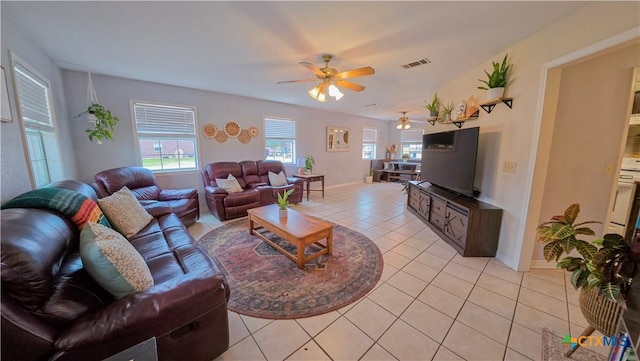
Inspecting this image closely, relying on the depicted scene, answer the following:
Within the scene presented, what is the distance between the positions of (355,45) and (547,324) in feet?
9.58

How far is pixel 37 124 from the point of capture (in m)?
2.31

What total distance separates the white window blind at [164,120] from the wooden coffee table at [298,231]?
2.42 m

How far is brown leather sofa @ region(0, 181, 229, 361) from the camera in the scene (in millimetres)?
858

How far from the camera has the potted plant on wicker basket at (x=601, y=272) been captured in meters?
1.18

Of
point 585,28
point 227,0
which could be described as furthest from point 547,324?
point 227,0

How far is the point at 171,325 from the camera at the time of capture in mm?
1145

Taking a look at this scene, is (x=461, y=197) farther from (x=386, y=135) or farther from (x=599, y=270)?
(x=386, y=135)

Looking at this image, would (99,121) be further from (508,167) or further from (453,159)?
(508,167)

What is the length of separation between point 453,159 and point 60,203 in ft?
13.0

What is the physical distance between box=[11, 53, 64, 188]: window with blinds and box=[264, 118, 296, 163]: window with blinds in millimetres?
3269

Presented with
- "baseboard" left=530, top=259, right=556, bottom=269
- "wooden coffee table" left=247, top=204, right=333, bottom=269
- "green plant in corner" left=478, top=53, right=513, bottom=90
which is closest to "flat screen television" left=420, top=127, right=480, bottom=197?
"green plant in corner" left=478, top=53, right=513, bottom=90

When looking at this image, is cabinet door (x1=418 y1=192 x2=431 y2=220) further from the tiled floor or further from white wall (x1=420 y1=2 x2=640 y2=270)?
the tiled floor

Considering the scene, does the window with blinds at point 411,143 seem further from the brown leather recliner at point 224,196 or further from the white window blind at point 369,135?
the brown leather recliner at point 224,196

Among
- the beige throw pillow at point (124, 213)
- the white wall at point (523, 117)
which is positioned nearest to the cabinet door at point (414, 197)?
the white wall at point (523, 117)
